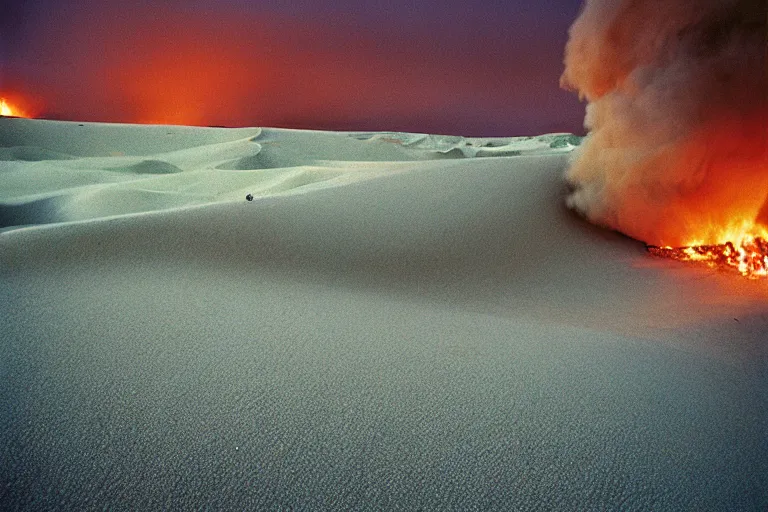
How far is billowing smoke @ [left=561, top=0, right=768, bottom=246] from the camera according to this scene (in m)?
3.93

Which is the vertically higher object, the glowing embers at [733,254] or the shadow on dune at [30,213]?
the shadow on dune at [30,213]

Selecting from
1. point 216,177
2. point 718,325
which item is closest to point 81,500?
point 718,325

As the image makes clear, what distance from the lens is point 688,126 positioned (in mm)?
4078

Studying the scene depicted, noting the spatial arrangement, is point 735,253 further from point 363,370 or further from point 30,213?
point 30,213

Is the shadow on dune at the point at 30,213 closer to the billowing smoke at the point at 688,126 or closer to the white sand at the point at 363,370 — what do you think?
the white sand at the point at 363,370

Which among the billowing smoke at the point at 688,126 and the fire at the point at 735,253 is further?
the billowing smoke at the point at 688,126

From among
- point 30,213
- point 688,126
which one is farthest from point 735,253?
point 30,213

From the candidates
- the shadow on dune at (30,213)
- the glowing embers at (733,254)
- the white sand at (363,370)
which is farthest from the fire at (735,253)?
the shadow on dune at (30,213)

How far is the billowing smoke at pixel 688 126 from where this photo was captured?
393cm

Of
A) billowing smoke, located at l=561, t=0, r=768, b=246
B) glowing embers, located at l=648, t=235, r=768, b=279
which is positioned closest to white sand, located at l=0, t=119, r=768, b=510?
glowing embers, located at l=648, t=235, r=768, b=279

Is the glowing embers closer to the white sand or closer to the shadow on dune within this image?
the white sand

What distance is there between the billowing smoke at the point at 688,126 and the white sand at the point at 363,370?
51 cm

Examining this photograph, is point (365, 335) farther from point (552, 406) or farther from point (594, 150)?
point (594, 150)

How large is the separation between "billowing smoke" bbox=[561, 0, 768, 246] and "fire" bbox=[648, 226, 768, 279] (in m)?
0.09
